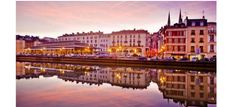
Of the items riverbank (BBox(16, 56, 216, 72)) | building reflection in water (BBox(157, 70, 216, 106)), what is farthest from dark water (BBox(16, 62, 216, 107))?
riverbank (BBox(16, 56, 216, 72))

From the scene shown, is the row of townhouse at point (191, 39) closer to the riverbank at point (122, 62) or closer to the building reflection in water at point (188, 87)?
the riverbank at point (122, 62)

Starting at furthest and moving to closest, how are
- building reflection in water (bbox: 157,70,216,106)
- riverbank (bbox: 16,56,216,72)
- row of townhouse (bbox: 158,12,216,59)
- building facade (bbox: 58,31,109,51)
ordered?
→ riverbank (bbox: 16,56,216,72)
building facade (bbox: 58,31,109,51)
row of townhouse (bbox: 158,12,216,59)
building reflection in water (bbox: 157,70,216,106)

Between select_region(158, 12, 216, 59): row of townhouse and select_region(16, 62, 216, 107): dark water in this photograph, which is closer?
select_region(16, 62, 216, 107): dark water

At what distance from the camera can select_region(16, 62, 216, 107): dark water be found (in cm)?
467

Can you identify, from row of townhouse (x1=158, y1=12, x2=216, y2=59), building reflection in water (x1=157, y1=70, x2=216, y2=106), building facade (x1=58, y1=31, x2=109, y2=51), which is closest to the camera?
building reflection in water (x1=157, y1=70, x2=216, y2=106)

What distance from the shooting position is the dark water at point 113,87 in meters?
4.67

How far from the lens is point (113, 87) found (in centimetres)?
528

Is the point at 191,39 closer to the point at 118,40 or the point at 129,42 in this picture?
the point at 129,42

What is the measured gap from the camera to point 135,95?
4965mm

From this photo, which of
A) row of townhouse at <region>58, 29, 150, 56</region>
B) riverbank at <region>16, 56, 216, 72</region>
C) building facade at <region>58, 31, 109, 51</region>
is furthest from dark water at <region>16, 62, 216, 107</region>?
building facade at <region>58, 31, 109, 51</region>

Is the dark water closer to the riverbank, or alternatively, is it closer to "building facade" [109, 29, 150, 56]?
the riverbank

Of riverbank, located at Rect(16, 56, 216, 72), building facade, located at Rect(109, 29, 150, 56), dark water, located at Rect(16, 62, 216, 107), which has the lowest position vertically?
dark water, located at Rect(16, 62, 216, 107)

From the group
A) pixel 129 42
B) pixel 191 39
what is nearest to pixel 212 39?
pixel 191 39

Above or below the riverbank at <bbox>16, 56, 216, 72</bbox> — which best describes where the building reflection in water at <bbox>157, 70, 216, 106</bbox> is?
below
